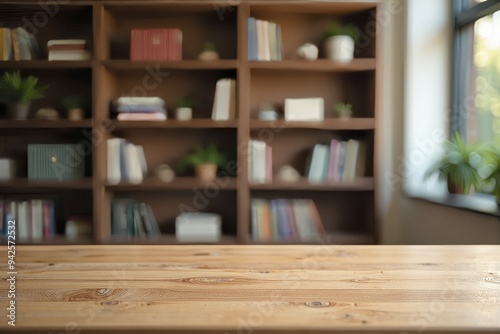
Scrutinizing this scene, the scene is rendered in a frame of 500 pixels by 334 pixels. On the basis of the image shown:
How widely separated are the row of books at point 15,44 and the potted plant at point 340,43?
6.57 feet

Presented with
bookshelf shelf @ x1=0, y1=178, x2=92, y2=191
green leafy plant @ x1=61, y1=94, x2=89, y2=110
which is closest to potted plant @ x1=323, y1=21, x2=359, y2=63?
green leafy plant @ x1=61, y1=94, x2=89, y2=110

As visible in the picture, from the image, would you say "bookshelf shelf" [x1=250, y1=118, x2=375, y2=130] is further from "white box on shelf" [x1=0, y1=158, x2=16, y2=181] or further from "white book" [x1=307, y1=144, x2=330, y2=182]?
"white box on shelf" [x1=0, y1=158, x2=16, y2=181]

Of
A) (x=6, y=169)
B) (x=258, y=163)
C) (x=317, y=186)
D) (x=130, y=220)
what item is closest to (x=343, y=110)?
(x=317, y=186)

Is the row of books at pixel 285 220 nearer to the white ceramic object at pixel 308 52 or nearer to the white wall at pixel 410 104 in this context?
the white wall at pixel 410 104

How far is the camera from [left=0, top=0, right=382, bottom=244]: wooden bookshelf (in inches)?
115

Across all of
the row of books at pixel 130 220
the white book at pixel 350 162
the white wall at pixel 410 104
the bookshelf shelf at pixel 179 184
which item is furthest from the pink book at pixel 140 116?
the white wall at pixel 410 104

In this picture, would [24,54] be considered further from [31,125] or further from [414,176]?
[414,176]

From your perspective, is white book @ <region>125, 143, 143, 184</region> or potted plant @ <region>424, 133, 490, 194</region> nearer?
potted plant @ <region>424, 133, 490, 194</region>

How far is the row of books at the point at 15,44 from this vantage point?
2.97 meters

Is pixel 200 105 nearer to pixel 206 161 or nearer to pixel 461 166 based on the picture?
pixel 206 161

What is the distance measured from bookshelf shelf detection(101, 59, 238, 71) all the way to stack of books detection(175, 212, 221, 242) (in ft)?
3.28

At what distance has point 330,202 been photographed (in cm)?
329

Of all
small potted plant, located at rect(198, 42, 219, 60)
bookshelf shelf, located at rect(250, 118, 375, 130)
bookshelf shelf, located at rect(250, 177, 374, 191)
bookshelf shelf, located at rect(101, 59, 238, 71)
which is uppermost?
small potted plant, located at rect(198, 42, 219, 60)

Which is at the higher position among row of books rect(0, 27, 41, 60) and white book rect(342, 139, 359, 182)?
row of books rect(0, 27, 41, 60)
